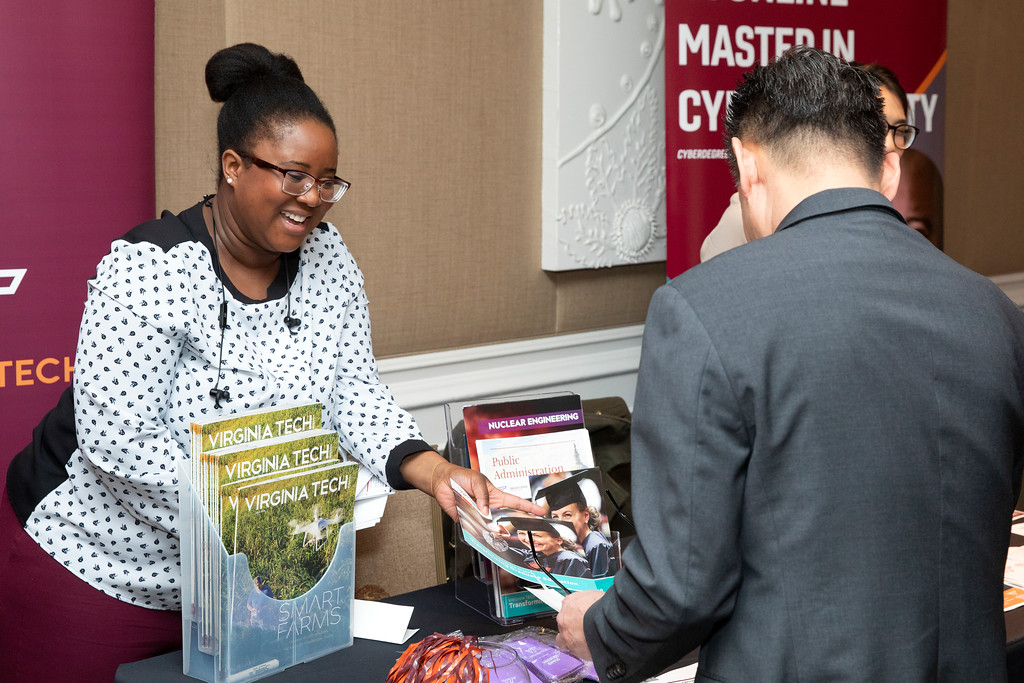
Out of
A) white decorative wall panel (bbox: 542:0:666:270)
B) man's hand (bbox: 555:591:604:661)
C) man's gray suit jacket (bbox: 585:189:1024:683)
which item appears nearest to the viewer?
man's gray suit jacket (bbox: 585:189:1024:683)

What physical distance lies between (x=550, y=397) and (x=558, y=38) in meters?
1.86

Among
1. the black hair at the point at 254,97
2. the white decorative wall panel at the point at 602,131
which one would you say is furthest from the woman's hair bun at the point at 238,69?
the white decorative wall panel at the point at 602,131

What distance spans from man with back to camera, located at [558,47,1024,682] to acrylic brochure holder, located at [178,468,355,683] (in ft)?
1.79

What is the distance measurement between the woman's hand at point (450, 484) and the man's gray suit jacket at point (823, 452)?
507 millimetres

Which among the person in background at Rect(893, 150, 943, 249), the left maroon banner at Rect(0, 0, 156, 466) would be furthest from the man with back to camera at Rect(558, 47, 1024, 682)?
the person in background at Rect(893, 150, 943, 249)

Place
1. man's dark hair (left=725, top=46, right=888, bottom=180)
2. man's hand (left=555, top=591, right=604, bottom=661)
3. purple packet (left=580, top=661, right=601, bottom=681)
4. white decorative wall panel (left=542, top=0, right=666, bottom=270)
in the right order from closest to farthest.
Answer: man's dark hair (left=725, top=46, right=888, bottom=180), man's hand (left=555, top=591, right=604, bottom=661), purple packet (left=580, top=661, right=601, bottom=681), white decorative wall panel (left=542, top=0, right=666, bottom=270)

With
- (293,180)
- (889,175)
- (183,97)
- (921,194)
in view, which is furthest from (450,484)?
(921,194)

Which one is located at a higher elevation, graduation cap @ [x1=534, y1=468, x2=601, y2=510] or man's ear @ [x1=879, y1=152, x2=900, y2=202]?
man's ear @ [x1=879, y1=152, x2=900, y2=202]

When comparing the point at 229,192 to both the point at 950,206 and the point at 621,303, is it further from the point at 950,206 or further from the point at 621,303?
the point at 950,206

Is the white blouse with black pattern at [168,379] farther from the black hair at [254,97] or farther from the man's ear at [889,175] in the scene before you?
the man's ear at [889,175]

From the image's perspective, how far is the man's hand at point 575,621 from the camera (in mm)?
1314

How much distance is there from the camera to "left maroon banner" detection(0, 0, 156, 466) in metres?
1.87

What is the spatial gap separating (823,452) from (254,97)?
49.5 inches

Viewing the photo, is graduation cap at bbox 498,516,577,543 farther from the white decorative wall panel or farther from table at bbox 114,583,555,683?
the white decorative wall panel
